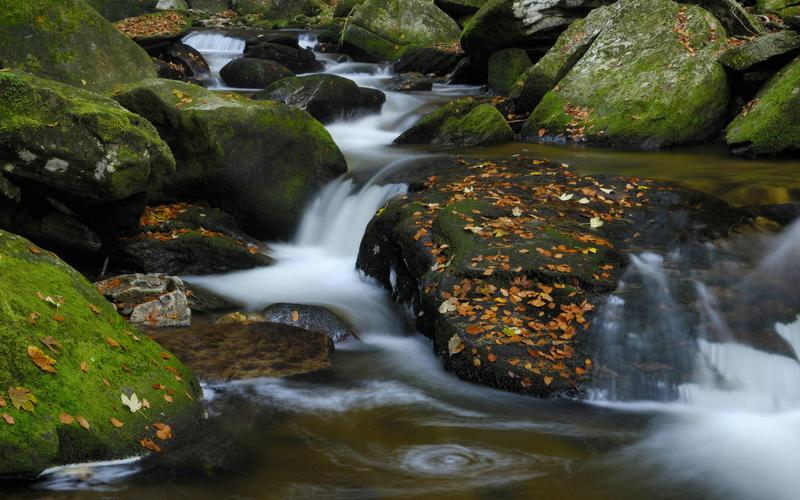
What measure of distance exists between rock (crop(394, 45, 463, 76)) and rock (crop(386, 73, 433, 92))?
1932 millimetres

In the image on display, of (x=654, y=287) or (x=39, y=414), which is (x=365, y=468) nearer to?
(x=39, y=414)

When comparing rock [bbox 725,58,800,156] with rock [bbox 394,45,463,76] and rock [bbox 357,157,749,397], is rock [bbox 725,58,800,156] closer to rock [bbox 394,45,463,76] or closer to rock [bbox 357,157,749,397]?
rock [bbox 357,157,749,397]

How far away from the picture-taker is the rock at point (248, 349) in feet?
19.1

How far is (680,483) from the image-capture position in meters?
4.63

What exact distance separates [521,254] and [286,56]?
14320mm

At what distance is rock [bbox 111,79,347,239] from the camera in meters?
9.33

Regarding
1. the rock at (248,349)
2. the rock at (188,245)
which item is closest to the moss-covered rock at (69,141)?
the rock at (188,245)

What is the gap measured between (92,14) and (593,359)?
29.4ft

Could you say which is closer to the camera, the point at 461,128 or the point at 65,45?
the point at 65,45

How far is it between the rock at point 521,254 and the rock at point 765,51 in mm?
4508

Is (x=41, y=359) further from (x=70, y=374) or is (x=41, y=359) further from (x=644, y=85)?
(x=644, y=85)

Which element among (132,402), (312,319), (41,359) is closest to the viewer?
(41,359)

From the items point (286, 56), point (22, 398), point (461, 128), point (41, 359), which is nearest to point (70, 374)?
point (41, 359)

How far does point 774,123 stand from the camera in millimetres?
10523
